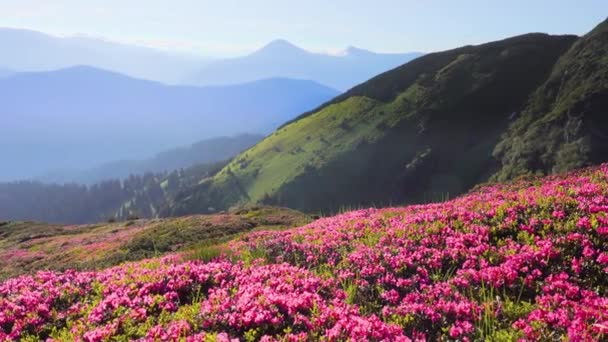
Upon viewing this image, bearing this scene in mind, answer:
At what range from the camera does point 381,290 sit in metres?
10.3

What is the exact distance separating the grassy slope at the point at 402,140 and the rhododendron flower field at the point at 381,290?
4495 inches

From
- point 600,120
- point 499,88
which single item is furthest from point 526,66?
point 600,120

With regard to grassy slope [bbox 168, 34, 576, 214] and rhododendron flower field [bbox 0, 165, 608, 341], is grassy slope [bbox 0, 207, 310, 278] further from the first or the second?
grassy slope [bbox 168, 34, 576, 214]

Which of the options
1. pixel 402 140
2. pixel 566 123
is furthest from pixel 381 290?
pixel 402 140

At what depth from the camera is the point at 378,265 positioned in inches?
456

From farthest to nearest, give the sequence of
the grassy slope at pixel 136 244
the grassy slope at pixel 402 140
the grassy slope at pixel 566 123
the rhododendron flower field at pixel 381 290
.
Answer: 1. the grassy slope at pixel 402 140
2. the grassy slope at pixel 566 123
3. the grassy slope at pixel 136 244
4. the rhododendron flower field at pixel 381 290

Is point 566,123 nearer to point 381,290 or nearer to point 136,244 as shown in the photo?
point 136,244

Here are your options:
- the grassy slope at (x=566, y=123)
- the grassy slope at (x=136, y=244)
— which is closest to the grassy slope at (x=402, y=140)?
the grassy slope at (x=566, y=123)

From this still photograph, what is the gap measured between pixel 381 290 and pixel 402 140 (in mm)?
Result: 146412

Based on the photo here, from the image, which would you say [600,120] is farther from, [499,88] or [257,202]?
[257,202]

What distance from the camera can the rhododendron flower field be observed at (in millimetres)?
8328

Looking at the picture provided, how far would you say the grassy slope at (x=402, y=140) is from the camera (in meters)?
140

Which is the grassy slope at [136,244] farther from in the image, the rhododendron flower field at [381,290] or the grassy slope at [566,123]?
the grassy slope at [566,123]

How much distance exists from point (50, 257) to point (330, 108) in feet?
511
